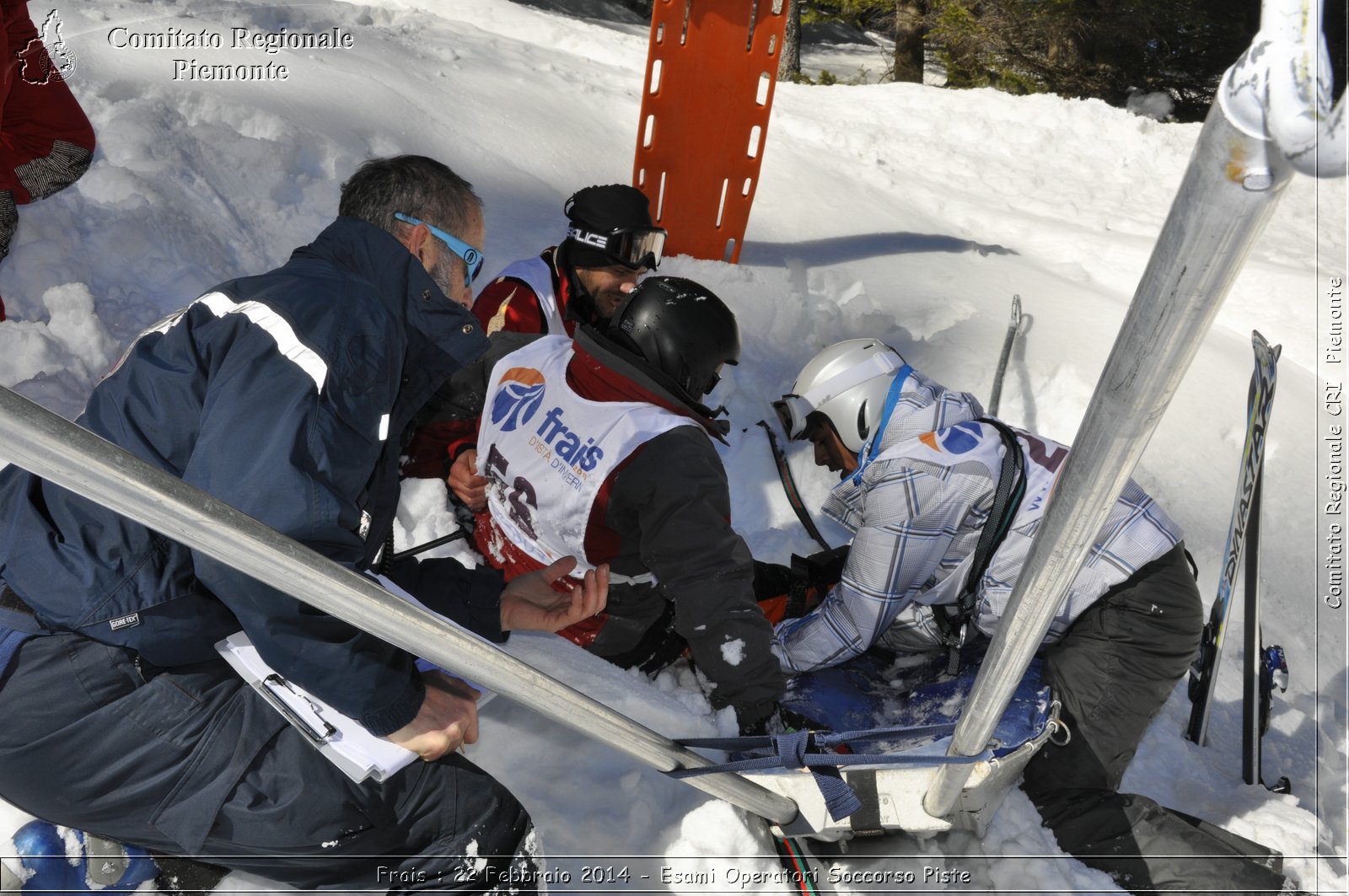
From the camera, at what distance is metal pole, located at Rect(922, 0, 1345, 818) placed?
34.8 inches

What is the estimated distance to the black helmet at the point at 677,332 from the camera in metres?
2.92

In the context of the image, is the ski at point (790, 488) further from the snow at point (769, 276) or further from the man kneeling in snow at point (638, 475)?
the man kneeling in snow at point (638, 475)

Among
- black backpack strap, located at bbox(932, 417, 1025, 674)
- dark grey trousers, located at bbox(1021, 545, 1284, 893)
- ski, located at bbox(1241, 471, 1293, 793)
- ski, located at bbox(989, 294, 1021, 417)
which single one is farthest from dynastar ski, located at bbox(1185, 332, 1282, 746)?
ski, located at bbox(989, 294, 1021, 417)

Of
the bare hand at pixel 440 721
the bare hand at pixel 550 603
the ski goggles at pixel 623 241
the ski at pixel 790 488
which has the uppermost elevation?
the ski goggles at pixel 623 241

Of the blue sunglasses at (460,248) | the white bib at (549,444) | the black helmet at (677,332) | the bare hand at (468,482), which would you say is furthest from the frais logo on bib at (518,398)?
the blue sunglasses at (460,248)

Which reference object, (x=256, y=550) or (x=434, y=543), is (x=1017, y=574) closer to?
(x=434, y=543)

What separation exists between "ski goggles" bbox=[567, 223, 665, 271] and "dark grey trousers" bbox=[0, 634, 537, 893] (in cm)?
269

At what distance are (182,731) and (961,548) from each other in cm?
238

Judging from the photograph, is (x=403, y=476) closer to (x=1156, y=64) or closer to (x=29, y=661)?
(x=29, y=661)

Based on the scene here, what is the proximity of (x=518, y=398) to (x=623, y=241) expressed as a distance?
1404mm

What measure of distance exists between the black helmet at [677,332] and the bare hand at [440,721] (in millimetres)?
1202

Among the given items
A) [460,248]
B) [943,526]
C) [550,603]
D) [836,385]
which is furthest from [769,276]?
[460,248]

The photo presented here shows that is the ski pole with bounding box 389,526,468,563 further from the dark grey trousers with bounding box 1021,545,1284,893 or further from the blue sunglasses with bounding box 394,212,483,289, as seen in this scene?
the dark grey trousers with bounding box 1021,545,1284,893

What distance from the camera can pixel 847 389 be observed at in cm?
338
